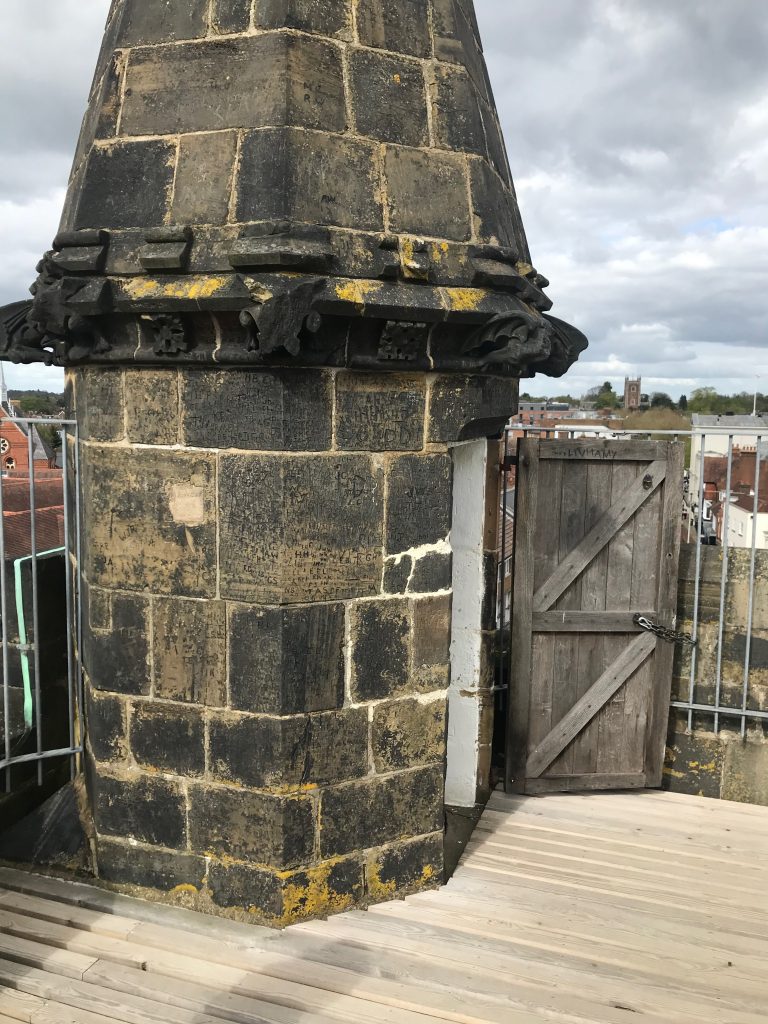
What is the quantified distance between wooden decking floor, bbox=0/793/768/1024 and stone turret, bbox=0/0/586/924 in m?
0.20

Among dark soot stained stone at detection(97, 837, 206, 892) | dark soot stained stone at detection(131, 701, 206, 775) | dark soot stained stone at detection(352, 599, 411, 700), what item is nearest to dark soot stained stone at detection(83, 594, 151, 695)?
dark soot stained stone at detection(131, 701, 206, 775)


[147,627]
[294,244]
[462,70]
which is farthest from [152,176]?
[147,627]

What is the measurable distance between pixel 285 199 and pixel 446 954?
9.55 ft

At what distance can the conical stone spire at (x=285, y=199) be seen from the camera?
2.95 meters

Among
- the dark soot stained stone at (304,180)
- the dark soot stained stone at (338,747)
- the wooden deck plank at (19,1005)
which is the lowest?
the wooden deck plank at (19,1005)

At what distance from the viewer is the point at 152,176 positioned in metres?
3.13

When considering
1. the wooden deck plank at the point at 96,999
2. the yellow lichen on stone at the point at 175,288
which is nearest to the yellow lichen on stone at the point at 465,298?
the yellow lichen on stone at the point at 175,288

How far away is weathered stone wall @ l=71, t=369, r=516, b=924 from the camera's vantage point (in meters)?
3.12

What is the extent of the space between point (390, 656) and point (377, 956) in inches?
44.5

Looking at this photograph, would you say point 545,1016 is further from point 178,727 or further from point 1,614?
point 1,614

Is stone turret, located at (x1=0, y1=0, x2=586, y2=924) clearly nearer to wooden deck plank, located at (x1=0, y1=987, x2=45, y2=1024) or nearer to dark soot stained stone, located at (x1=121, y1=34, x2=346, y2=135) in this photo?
A: dark soot stained stone, located at (x1=121, y1=34, x2=346, y2=135)

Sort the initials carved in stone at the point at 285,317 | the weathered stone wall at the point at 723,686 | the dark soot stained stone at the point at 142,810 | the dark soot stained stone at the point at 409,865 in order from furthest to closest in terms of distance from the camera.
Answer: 1. the weathered stone wall at the point at 723,686
2. the dark soot stained stone at the point at 409,865
3. the dark soot stained stone at the point at 142,810
4. the initials carved in stone at the point at 285,317

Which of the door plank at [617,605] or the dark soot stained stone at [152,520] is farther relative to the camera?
the door plank at [617,605]

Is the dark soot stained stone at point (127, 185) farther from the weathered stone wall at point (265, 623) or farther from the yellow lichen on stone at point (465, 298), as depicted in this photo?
the yellow lichen on stone at point (465, 298)
